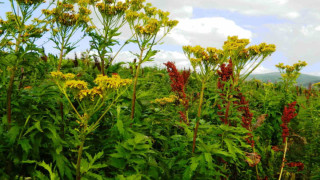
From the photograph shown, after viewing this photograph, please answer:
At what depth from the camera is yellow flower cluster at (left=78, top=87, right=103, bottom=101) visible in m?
2.17

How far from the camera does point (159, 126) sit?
12.3 feet

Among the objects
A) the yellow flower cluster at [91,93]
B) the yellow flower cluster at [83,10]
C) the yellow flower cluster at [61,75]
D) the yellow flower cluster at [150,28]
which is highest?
the yellow flower cluster at [83,10]

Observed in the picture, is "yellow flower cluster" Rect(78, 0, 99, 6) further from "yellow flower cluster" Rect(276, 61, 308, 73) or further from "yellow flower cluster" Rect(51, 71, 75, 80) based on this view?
"yellow flower cluster" Rect(276, 61, 308, 73)

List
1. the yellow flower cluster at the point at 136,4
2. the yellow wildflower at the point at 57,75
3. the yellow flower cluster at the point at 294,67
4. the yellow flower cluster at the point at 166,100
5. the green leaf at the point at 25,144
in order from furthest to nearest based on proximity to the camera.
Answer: the yellow flower cluster at the point at 294,67, the yellow flower cluster at the point at 136,4, the yellow flower cluster at the point at 166,100, the green leaf at the point at 25,144, the yellow wildflower at the point at 57,75

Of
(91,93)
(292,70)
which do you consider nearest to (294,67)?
(292,70)

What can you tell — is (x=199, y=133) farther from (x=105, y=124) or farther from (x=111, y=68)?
(x=111, y=68)

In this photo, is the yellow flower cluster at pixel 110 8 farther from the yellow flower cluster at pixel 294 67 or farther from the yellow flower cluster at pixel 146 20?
the yellow flower cluster at pixel 294 67

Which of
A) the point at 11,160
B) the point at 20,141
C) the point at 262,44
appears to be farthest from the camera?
the point at 262,44

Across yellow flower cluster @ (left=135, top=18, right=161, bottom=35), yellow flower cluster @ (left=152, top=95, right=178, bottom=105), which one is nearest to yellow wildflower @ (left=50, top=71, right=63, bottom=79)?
yellow flower cluster @ (left=135, top=18, right=161, bottom=35)

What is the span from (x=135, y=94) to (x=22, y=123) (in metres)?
1.35

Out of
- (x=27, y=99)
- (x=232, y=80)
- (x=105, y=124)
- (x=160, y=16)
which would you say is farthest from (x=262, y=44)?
(x=27, y=99)

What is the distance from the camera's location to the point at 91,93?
2.21 meters

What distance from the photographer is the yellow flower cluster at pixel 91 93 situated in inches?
85.4

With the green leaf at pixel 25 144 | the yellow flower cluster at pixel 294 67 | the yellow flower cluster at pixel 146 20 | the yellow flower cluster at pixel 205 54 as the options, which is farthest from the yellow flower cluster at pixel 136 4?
the yellow flower cluster at pixel 294 67
